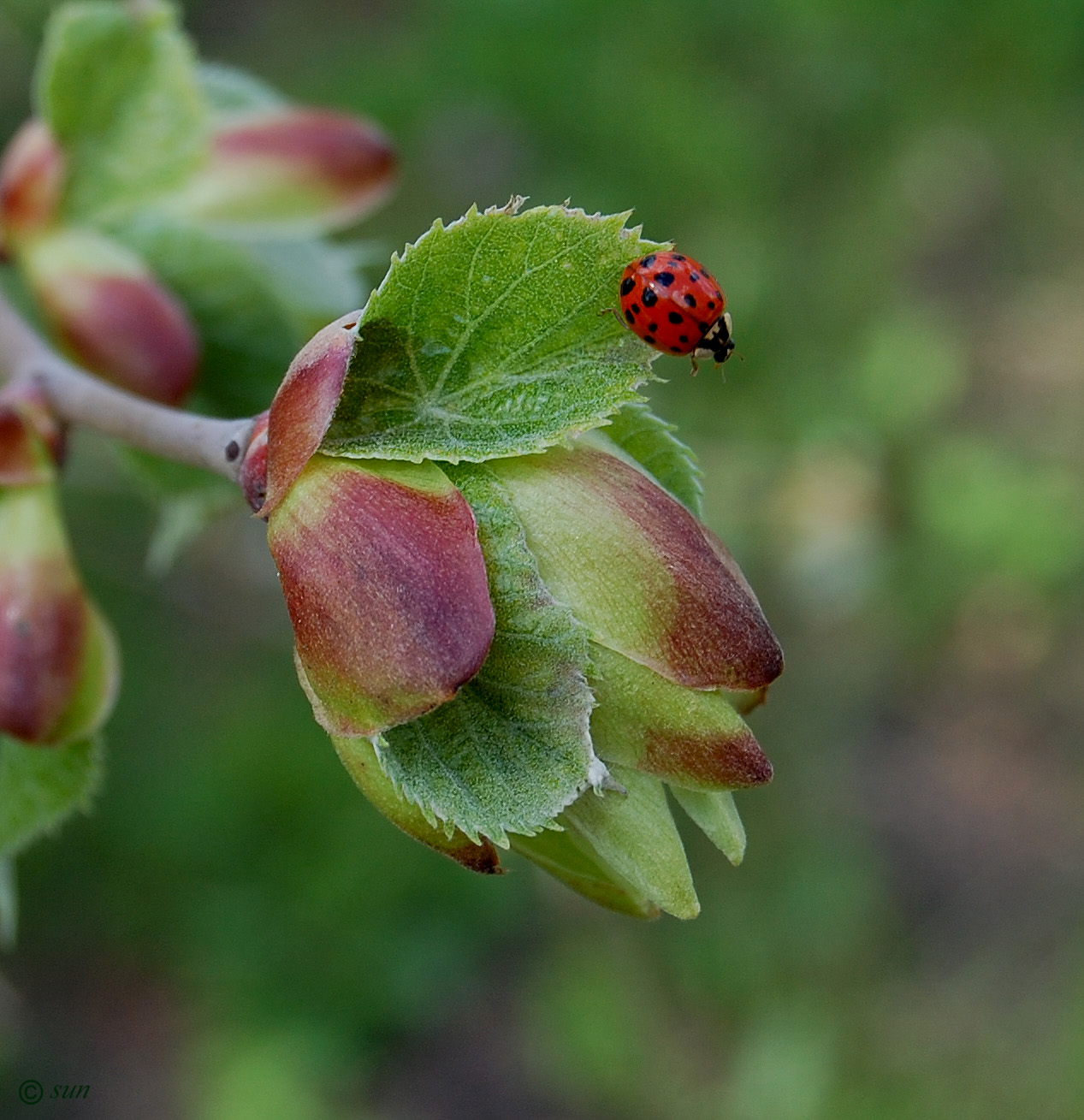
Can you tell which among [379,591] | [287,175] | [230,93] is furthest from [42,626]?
[230,93]

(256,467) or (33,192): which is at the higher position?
(256,467)

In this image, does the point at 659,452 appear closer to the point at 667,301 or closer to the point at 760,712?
the point at 667,301

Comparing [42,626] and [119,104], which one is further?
[119,104]

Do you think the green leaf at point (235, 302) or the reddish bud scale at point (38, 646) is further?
the green leaf at point (235, 302)

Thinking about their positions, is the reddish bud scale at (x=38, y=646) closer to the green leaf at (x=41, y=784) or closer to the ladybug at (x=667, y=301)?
the green leaf at (x=41, y=784)

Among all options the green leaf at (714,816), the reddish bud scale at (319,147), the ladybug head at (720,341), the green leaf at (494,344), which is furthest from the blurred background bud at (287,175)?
the green leaf at (714,816)

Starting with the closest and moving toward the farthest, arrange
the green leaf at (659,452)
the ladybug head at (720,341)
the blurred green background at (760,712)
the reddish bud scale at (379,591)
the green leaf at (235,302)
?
the reddish bud scale at (379,591), the green leaf at (659,452), the ladybug head at (720,341), the green leaf at (235,302), the blurred green background at (760,712)
